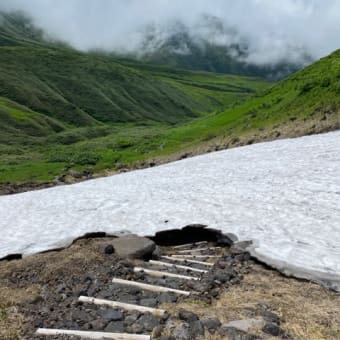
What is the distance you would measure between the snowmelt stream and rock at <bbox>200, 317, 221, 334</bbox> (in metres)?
3.51

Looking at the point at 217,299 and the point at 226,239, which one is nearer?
the point at 217,299

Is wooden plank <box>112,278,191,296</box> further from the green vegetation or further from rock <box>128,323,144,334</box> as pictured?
the green vegetation

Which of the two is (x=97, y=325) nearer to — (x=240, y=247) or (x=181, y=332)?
(x=181, y=332)

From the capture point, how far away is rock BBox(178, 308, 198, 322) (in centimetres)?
886

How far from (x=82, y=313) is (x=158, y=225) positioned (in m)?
7.37

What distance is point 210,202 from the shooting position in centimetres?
1972

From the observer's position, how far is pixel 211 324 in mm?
8570

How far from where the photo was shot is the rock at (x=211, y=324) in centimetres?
845

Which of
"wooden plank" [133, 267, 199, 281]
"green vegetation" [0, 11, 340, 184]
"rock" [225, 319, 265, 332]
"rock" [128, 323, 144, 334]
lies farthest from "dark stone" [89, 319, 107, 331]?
"green vegetation" [0, 11, 340, 184]

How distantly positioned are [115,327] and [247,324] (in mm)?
2690

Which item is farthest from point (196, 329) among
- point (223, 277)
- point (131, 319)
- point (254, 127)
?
point (254, 127)

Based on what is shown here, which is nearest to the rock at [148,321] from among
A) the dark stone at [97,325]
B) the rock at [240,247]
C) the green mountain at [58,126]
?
the dark stone at [97,325]

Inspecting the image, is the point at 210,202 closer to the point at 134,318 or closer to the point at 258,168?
the point at 258,168

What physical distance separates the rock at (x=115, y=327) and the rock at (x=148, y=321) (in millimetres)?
398
